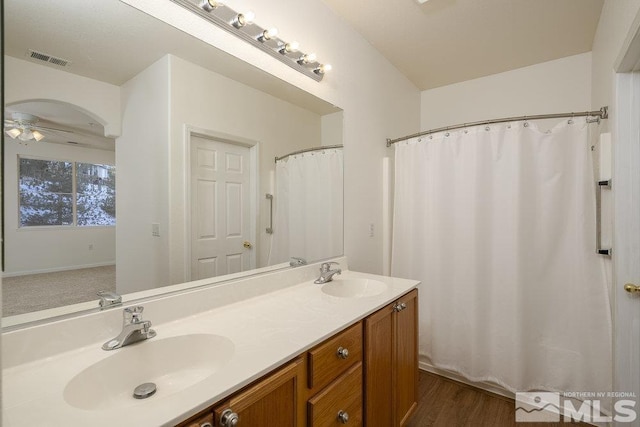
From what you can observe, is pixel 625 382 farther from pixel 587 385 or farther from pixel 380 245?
pixel 380 245

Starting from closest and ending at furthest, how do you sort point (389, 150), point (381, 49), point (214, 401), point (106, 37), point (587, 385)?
point (214, 401)
point (106, 37)
point (587, 385)
point (381, 49)
point (389, 150)

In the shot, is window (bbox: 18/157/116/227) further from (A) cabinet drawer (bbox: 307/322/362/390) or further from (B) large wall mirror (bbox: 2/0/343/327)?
(A) cabinet drawer (bbox: 307/322/362/390)

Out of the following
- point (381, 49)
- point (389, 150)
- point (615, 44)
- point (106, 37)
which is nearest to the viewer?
point (106, 37)

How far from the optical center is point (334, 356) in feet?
3.52

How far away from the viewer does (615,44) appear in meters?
1.56

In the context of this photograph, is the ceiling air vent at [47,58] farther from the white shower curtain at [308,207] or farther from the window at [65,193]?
the white shower curtain at [308,207]

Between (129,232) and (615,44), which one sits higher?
(615,44)

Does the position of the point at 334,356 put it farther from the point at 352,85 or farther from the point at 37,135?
the point at 352,85

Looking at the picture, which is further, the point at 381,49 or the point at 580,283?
the point at 381,49

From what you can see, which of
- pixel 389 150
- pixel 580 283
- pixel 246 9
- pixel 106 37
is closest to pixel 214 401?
pixel 106 37

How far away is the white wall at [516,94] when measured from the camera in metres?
2.50

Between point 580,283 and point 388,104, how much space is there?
1889 mm

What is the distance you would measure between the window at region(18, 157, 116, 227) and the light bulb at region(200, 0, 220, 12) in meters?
0.79
